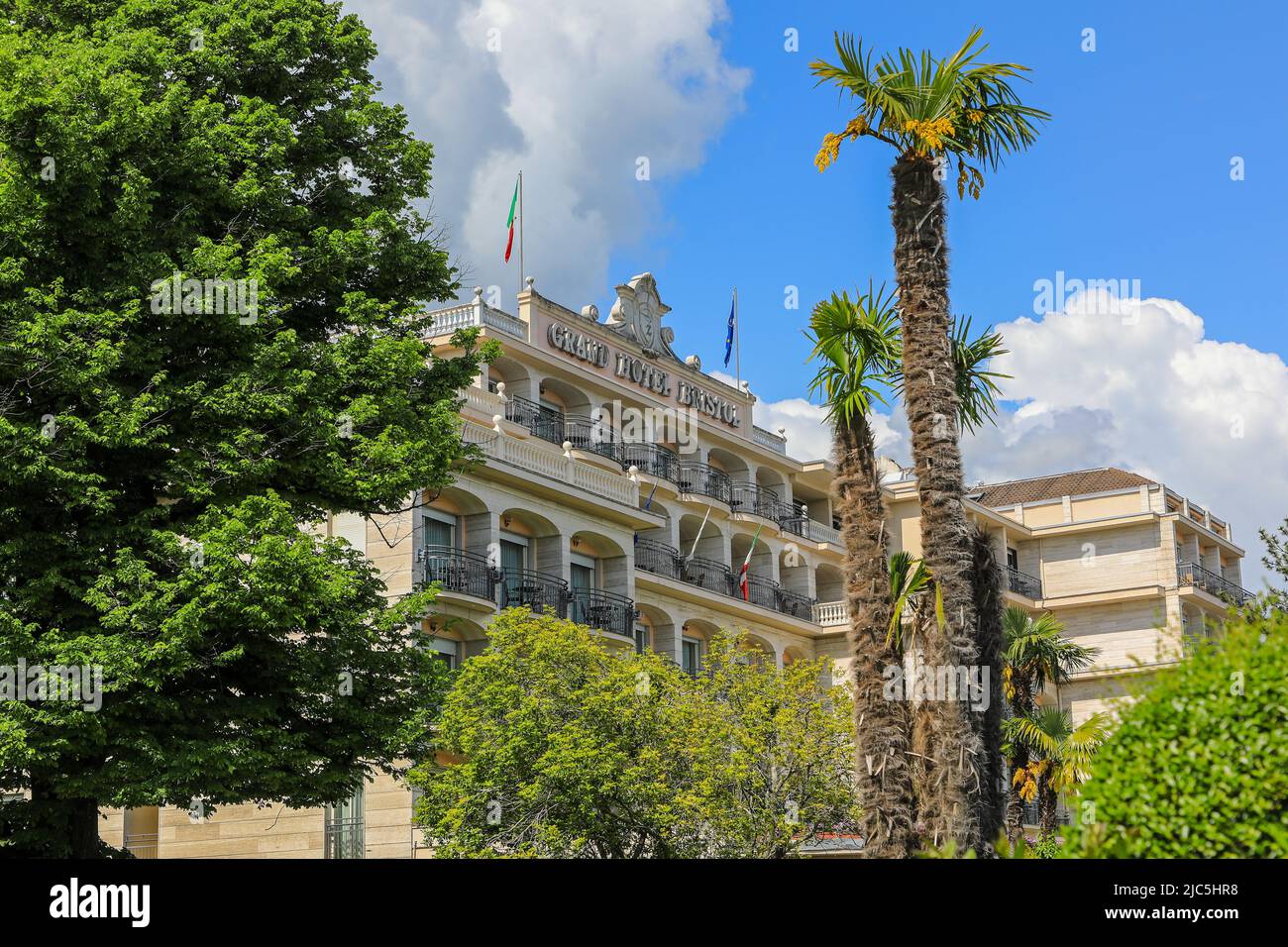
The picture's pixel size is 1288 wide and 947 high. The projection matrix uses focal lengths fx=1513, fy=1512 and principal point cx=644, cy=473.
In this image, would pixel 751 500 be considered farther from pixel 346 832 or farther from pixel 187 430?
pixel 187 430

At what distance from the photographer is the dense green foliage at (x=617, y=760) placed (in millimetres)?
30391

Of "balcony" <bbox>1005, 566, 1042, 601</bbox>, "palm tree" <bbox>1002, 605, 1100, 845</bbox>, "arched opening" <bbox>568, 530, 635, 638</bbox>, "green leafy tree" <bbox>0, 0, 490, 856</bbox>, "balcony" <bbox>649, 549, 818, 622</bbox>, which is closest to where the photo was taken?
A: "green leafy tree" <bbox>0, 0, 490, 856</bbox>

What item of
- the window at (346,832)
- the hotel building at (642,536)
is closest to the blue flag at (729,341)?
the hotel building at (642,536)

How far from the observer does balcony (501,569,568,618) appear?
39594mm

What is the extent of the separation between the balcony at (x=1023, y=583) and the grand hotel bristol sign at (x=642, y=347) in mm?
21606

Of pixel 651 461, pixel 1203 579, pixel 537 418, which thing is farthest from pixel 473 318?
pixel 1203 579

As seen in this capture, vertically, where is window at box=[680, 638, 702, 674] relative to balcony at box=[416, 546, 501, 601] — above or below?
below

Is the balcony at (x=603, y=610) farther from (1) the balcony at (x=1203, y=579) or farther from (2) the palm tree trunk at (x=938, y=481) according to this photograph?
(1) the balcony at (x=1203, y=579)

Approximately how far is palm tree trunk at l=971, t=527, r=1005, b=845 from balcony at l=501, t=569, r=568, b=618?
75.0 feet

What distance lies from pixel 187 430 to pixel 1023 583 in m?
58.8

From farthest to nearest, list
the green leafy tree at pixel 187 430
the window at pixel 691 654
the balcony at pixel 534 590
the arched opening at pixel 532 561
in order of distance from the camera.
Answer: the window at pixel 691 654, the arched opening at pixel 532 561, the balcony at pixel 534 590, the green leafy tree at pixel 187 430

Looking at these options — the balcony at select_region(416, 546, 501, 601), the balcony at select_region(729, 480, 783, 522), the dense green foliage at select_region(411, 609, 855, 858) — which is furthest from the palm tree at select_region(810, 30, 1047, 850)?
the balcony at select_region(729, 480, 783, 522)

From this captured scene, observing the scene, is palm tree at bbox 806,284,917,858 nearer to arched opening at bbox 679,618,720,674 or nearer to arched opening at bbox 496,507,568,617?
arched opening at bbox 496,507,568,617

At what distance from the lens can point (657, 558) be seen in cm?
5025
